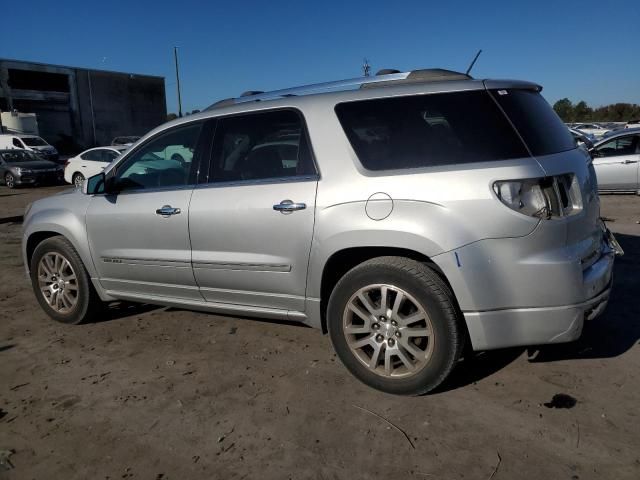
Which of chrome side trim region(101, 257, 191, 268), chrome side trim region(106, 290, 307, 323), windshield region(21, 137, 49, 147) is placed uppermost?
windshield region(21, 137, 49, 147)

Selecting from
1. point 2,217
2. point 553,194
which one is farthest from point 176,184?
point 2,217

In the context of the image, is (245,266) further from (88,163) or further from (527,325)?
(88,163)

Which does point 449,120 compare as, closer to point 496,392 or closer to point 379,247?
point 379,247

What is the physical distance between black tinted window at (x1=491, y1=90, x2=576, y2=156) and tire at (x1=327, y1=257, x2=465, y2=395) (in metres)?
0.93

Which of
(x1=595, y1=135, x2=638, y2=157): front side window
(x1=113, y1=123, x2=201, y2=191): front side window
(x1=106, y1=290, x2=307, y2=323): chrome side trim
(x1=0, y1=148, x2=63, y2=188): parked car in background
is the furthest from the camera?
(x1=0, y1=148, x2=63, y2=188): parked car in background

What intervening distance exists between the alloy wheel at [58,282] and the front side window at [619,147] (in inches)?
400

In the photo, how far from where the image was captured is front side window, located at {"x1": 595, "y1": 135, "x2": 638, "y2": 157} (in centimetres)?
1089

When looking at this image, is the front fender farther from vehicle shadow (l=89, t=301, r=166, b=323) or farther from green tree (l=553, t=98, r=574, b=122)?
green tree (l=553, t=98, r=574, b=122)

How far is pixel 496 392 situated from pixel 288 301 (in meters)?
1.43

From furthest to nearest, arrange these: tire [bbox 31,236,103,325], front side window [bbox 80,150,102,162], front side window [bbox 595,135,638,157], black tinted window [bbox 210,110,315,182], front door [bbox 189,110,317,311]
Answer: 1. front side window [bbox 80,150,102,162]
2. front side window [bbox 595,135,638,157]
3. tire [bbox 31,236,103,325]
4. black tinted window [bbox 210,110,315,182]
5. front door [bbox 189,110,317,311]

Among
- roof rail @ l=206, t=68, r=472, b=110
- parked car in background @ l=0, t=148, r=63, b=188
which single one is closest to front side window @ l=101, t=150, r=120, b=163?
parked car in background @ l=0, t=148, r=63, b=188

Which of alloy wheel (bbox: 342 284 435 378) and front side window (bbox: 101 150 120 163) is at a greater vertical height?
front side window (bbox: 101 150 120 163)

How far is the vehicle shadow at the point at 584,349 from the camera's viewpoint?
3.49 m

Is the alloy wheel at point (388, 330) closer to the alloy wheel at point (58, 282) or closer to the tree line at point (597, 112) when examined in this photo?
the alloy wheel at point (58, 282)
